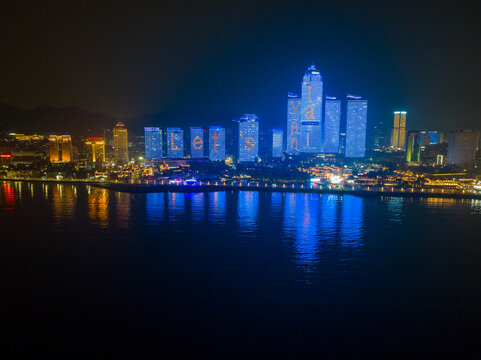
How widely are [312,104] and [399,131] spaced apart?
20.1 meters

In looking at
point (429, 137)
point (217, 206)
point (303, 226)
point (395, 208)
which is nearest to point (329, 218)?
point (303, 226)

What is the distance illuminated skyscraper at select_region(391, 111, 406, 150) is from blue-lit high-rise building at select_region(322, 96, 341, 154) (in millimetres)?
16415

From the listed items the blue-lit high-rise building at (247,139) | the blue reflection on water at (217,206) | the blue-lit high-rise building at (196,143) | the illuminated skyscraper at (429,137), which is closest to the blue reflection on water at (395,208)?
the blue reflection on water at (217,206)

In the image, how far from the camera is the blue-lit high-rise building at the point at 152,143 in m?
26.5

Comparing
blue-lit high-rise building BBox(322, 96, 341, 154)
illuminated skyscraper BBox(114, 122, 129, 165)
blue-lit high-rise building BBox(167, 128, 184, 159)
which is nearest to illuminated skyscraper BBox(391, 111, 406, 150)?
blue-lit high-rise building BBox(322, 96, 341, 154)

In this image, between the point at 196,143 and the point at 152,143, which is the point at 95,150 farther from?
the point at 196,143

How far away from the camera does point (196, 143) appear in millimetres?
26938

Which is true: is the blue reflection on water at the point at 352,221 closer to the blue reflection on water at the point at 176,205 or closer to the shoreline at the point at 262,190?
the shoreline at the point at 262,190

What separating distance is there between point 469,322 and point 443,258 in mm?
2400

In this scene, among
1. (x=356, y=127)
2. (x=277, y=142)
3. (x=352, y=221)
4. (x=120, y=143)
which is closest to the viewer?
(x=352, y=221)

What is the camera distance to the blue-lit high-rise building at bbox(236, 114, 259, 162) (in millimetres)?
26766

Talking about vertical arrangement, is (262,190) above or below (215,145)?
below

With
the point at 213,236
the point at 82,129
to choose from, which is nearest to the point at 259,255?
the point at 213,236

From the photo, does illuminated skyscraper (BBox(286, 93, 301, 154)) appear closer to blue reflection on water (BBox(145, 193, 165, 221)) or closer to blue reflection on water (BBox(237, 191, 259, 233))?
blue reflection on water (BBox(237, 191, 259, 233))
